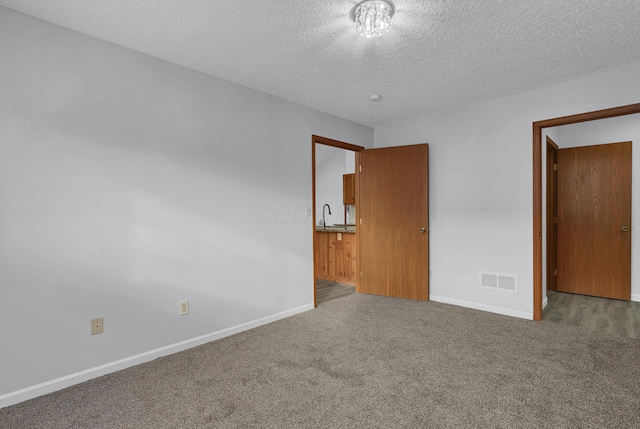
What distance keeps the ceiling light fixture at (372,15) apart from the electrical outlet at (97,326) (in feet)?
8.70

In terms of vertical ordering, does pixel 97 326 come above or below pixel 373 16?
below

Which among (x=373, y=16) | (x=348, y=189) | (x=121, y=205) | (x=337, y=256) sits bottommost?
(x=337, y=256)

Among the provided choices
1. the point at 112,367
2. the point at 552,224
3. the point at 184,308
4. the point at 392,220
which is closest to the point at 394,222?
the point at 392,220

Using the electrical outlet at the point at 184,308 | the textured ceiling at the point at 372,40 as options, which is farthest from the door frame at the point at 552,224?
the electrical outlet at the point at 184,308

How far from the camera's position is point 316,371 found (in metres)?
2.38

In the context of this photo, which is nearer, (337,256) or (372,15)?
(372,15)

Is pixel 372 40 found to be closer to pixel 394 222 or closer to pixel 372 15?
pixel 372 15

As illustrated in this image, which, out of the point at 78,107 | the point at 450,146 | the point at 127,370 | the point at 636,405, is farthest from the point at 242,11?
the point at 636,405

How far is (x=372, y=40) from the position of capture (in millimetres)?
2404

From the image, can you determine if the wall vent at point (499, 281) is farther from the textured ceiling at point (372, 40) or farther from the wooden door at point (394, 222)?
the textured ceiling at point (372, 40)

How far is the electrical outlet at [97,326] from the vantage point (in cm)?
232

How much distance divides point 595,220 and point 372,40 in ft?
13.1

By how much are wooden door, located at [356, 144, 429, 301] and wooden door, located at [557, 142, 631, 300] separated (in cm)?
211

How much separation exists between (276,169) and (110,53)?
5.55ft
